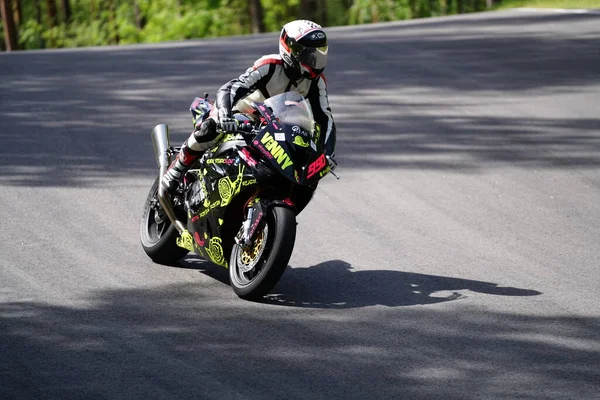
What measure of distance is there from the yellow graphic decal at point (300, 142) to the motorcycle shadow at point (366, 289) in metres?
1.15

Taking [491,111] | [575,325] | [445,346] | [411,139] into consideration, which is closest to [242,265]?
[445,346]

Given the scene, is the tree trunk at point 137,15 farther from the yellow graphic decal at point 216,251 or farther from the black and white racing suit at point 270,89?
the yellow graphic decal at point 216,251

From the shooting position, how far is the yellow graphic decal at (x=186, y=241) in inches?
294

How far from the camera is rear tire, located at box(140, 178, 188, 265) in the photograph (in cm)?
783

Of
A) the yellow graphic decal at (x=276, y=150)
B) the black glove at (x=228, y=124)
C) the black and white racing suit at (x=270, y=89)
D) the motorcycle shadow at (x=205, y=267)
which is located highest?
the black and white racing suit at (x=270, y=89)

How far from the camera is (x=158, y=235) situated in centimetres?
818

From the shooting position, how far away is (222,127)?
271 inches

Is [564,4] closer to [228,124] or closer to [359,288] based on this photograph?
[359,288]

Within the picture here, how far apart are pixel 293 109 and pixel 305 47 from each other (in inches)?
18.9

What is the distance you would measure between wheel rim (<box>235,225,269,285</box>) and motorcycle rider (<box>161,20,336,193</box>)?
0.74 m

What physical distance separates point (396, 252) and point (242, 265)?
182cm

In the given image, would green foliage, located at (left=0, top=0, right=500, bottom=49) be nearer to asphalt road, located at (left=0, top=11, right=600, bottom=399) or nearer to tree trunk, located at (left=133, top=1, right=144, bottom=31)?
tree trunk, located at (left=133, top=1, right=144, bottom=31)

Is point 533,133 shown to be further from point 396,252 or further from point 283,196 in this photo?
point 283,196

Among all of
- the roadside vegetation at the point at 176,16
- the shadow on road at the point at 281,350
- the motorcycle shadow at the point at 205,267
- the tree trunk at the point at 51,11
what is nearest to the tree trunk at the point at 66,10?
the roadside vegetation at the point at 176,16
